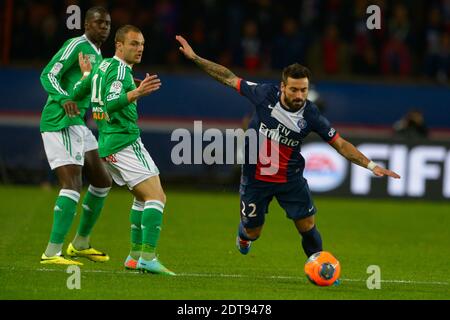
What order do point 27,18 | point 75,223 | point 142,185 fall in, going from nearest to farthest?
point 142,185, point 75,223, point 27,18

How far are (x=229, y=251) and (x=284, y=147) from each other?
267 cm

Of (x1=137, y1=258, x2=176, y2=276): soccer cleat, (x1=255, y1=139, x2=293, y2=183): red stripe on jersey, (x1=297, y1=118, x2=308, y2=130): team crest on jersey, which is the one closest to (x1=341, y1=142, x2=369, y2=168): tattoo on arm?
(x1=297, y1=118, x2=308, y2=130): team crest on jersey

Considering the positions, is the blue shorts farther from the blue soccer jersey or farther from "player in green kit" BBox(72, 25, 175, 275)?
"player in green kit" BBox(72, 25, 175, 275)

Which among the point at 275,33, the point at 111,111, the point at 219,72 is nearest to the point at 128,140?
the point at 111,111

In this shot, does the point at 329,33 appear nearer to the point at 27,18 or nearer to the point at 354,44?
the point at 354,44

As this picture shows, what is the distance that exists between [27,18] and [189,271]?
11.9 m

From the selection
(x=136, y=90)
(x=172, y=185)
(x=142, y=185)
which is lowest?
(x=172, y=185)

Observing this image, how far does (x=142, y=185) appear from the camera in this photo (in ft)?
31.3

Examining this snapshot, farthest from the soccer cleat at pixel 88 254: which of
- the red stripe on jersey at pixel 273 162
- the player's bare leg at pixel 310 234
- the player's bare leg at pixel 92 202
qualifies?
the player's bare leg at pixel 310 234

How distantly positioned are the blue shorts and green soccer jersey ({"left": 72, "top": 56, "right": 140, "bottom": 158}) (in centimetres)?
118

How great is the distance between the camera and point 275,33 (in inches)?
850

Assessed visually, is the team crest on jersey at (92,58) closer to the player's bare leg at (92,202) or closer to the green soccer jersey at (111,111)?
the green soccer jersey at (111,111)

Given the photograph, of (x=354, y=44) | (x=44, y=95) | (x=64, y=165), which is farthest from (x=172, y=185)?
(x=64, y=165)

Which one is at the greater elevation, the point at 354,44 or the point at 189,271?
the point at 354,44
